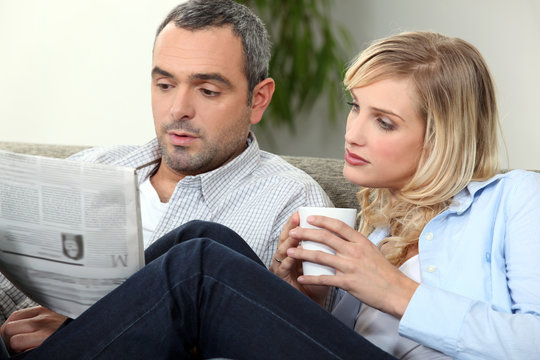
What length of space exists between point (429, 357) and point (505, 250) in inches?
8.7

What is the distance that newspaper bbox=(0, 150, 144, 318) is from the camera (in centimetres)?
96

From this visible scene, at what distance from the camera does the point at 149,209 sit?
1673mm

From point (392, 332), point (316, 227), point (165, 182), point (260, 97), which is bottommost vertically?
point (392, 332)

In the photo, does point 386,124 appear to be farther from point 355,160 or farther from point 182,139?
point 182,139

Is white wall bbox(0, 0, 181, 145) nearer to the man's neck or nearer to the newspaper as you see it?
the man's neck

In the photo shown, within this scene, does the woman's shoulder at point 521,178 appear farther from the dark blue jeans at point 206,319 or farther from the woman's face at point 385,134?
the dark blue jeans at point 206,319

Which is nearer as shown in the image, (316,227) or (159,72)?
(316,227)

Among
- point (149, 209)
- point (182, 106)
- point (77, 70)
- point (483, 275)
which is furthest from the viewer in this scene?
point (77, 70)

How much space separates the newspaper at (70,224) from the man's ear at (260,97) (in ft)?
2.56

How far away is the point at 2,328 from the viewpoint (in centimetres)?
121

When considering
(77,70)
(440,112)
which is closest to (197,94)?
(440,112)

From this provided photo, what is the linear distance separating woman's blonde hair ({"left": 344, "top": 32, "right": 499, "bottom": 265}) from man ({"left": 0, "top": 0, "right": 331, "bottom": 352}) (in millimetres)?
356

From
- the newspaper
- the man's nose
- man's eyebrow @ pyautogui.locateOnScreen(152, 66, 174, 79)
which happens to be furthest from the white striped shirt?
the newspaper

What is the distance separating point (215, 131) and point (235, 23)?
277 mm
